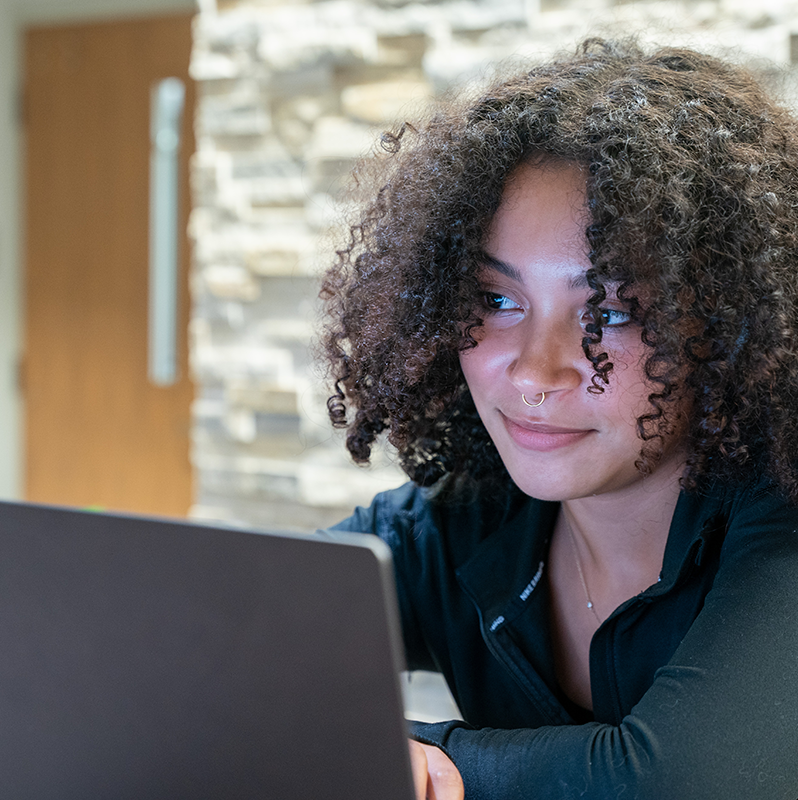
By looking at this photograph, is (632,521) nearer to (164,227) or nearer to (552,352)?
(552,352)

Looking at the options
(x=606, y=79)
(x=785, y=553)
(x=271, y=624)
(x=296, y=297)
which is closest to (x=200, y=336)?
(x=296, y=297)

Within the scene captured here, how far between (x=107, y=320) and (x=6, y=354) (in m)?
0.47

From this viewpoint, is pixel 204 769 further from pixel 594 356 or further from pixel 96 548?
pixel 594 356

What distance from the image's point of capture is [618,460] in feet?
3.20

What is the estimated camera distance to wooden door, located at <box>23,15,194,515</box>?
10.3 feet

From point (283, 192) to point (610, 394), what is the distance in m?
1.56

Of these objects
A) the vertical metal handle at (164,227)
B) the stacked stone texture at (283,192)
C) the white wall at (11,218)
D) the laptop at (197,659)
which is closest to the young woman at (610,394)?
the laptop at (197,659)

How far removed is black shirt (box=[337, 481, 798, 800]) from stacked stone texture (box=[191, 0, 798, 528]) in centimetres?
97

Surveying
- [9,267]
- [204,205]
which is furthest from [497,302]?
[9,267]

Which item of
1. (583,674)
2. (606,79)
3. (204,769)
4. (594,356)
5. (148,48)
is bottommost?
(583,674)

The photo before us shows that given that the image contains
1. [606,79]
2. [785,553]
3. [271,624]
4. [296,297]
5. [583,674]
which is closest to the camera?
[271,624]

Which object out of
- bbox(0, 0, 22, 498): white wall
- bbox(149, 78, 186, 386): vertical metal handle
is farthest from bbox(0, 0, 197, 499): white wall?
bbox(149, 78, 186, 386): vertical metal handle

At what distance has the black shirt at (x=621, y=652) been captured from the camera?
2.52ft

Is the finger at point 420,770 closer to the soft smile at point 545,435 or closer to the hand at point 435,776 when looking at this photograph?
the hand at point 435,776
